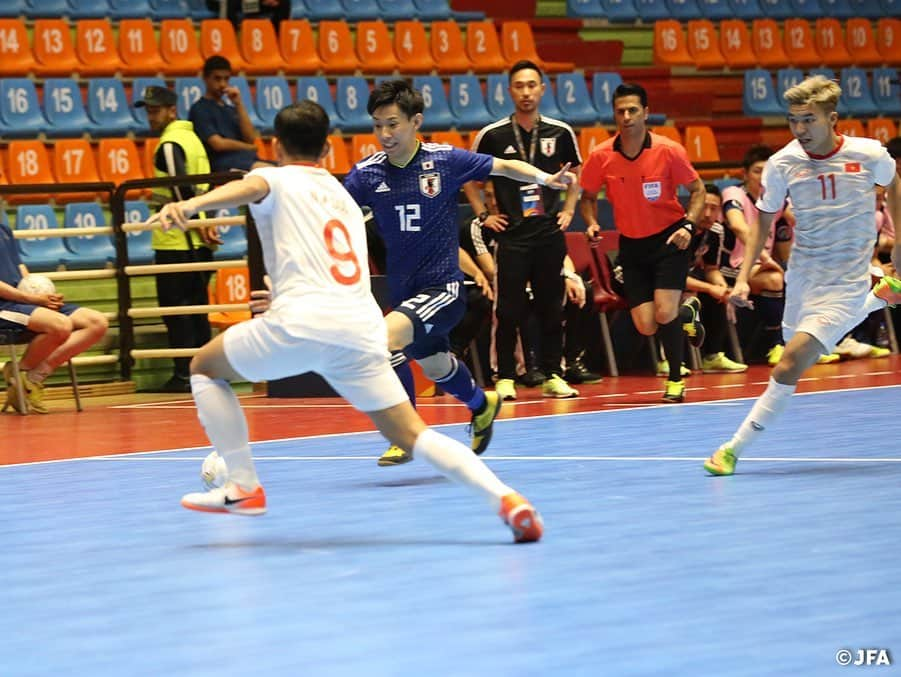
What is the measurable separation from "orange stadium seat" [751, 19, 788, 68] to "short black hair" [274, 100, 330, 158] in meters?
15.3

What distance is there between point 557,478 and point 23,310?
5356 mm

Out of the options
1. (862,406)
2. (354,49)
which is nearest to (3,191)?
(354,49)

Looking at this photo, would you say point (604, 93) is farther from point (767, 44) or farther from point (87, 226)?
point (87, 226)

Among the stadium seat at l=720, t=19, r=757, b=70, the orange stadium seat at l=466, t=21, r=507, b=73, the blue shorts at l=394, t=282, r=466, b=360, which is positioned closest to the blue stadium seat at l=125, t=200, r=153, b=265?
the orange stadium seat at l=466, t=21, r=507, b=73

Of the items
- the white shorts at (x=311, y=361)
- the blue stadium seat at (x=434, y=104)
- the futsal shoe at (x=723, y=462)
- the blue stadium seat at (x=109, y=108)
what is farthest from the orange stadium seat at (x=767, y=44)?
the white shorts at (x=311, y=361)

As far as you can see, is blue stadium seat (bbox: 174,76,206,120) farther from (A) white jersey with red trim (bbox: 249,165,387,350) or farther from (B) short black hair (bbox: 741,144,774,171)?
(A) white jersey with red trim (bbox: 249,165,387,350)

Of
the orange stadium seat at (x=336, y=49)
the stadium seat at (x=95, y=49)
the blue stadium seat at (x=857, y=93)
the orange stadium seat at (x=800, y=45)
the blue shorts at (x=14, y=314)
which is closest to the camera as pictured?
the blue shorts at (x=14, y=314)

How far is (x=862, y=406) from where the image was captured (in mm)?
9680

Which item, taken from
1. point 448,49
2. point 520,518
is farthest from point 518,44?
point 520,518

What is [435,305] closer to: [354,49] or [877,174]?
[877,174]

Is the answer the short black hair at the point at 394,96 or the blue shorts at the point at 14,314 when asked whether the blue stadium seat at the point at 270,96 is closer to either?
the blue shorts at the point at 14,314

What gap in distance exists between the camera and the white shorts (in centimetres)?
548

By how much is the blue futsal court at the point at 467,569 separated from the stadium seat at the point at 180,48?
318 inches

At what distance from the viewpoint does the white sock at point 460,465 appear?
210 inches
